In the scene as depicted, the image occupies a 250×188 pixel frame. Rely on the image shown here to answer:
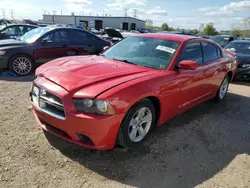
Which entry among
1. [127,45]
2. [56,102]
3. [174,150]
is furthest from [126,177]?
[127,45]

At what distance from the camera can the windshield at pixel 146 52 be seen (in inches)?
148

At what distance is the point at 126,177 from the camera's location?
274 centimetres

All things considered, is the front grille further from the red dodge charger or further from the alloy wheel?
the alloy wheel

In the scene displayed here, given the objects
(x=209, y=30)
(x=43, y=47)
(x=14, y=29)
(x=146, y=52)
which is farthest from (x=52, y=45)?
(x=209, y=30)

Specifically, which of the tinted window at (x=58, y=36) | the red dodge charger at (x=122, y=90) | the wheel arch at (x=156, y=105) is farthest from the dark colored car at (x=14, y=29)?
the wheel arch at (x=156, y=105)

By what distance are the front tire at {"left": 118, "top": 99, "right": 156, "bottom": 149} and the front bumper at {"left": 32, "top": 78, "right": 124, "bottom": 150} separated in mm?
147

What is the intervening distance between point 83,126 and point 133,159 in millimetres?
854

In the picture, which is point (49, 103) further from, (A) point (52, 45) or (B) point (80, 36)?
(B) point (80, 36)

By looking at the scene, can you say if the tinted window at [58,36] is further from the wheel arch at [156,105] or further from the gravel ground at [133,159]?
the wheel arch at [156,105]

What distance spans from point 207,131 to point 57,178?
2.68 metres

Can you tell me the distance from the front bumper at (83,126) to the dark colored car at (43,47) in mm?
4621

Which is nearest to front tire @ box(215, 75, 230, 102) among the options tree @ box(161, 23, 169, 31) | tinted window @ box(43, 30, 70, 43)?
tinted window @ box(43, 30, 70, 43)

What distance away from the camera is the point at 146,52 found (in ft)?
13.0

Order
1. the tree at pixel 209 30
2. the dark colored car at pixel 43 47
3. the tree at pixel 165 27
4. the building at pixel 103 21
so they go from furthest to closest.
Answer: the tree at pixel 165 27 < the building at pixel 103 21 < the tree at pixel 209 30 < the dark colored car at pixel 43 47
